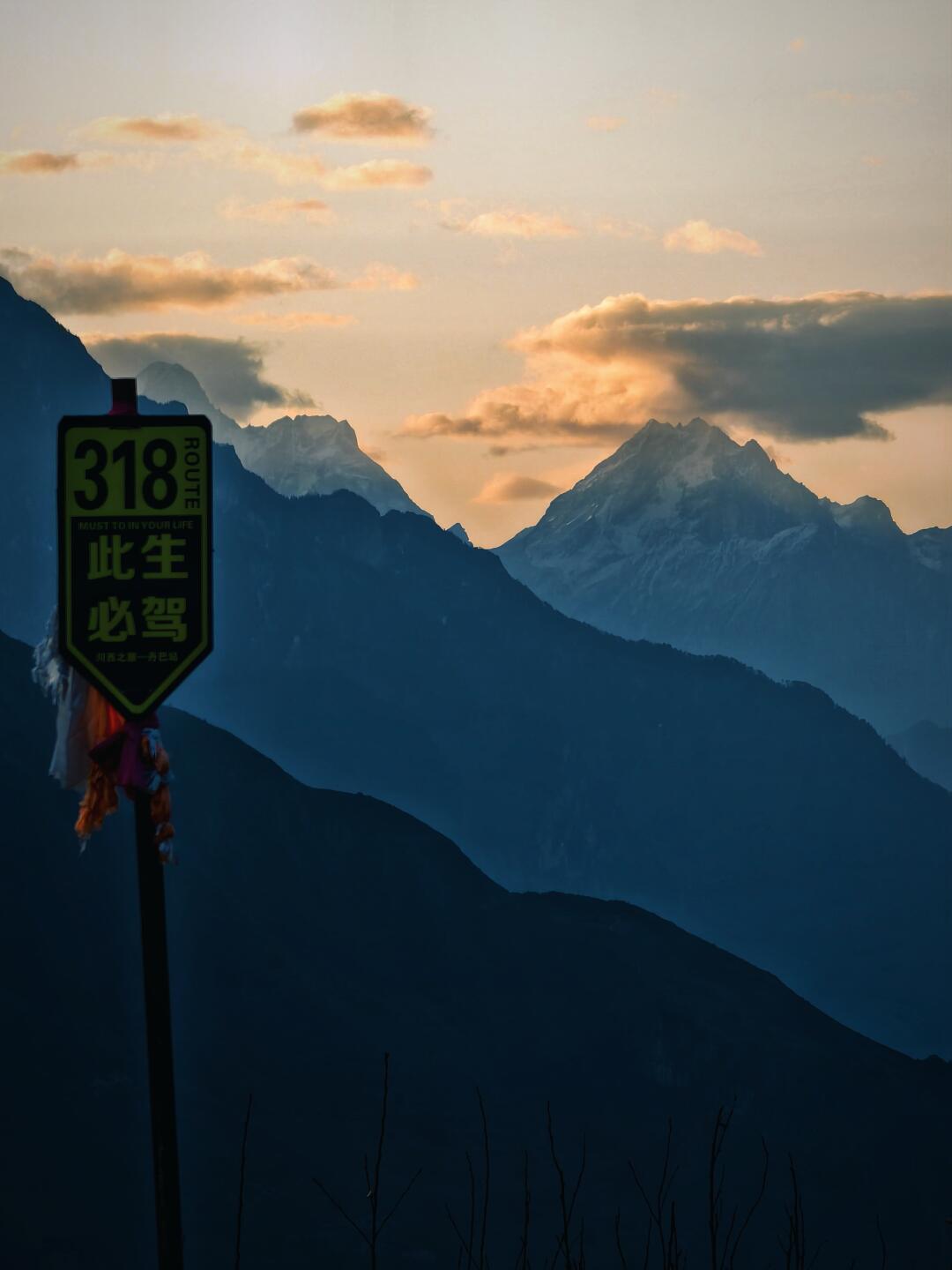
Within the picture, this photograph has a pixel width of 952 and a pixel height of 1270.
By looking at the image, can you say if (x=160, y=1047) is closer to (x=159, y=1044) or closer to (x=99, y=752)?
(x=159, y=1044)

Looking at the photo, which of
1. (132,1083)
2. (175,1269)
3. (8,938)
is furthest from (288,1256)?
(175,1269)

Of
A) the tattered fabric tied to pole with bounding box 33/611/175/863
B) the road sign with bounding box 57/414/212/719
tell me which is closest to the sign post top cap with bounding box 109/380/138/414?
the road sign with bounding box 57/414/212/719

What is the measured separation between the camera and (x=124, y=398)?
9.46m

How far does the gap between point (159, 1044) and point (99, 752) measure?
1604 millimetres

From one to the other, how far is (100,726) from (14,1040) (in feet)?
624

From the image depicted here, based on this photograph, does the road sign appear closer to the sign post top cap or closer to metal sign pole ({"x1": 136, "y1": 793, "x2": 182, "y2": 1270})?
the sign post top cap

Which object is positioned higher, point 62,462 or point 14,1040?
point 14,1040

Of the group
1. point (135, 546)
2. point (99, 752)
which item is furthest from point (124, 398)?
point (99, 752)

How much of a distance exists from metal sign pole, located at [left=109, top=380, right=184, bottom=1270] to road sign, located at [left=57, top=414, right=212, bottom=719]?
1.15 ft

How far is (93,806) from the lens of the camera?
999 cm

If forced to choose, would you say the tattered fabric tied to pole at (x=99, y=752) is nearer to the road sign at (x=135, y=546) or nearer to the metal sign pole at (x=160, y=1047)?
the metal sign pole at (x=160, y=1047)

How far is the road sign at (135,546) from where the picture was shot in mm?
9031

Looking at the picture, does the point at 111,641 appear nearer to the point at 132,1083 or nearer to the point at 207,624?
the point at 207,624

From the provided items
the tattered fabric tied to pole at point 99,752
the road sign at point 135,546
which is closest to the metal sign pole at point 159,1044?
the tattered fabric tied to pole at point 99,752
